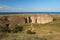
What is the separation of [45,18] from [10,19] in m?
7.21

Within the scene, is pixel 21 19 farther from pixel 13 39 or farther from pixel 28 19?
pixel 13 39

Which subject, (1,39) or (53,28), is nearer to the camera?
(1,39)

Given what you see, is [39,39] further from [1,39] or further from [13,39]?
[1,39]

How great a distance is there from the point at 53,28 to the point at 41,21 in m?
12.4

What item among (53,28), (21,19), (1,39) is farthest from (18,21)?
(1,39)

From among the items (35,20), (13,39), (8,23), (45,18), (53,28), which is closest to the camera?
(13,39)

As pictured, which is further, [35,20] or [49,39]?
[35,20]

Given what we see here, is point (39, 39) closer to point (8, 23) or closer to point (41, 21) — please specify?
point (8, 23)

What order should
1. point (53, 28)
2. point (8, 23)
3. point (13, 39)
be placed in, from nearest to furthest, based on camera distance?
1. point (13, 39)
2. point (53, 28)
3. point (8, 23)

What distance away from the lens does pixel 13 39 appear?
46.2ft

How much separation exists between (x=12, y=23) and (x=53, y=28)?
1114cm

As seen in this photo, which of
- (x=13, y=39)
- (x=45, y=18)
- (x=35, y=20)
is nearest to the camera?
(x=13, y=39)

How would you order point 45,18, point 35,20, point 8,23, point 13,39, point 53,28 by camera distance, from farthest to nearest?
point 35,20 → point 45,18 → point 8,23 → point 53,28 → point 13,39

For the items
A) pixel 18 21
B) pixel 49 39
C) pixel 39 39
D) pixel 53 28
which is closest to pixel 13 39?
pixel 39 39
